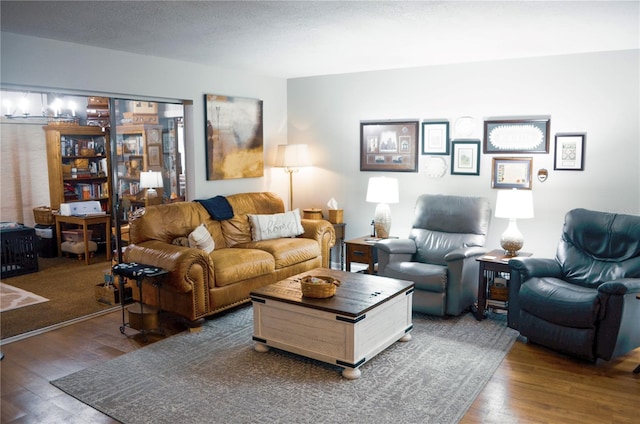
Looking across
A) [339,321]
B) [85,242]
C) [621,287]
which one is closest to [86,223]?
[85,242]

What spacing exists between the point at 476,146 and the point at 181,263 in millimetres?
3220

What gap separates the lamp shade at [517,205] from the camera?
4.56 meters

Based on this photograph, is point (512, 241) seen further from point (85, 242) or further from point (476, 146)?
point (85, 242)

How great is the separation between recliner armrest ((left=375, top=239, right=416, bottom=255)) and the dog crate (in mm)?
4256

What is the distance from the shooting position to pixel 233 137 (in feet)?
19.4

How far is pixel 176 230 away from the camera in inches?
193

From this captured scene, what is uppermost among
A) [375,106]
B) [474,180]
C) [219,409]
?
[375,106]

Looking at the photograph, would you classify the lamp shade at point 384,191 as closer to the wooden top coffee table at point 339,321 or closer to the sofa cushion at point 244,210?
the sofa cushion at point 244,210

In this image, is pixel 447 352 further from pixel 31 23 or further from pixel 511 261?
pixel 31 23

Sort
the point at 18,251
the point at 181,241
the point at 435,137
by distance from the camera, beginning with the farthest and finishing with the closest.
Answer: the point at 18,251, the point at 435,137, the point at 181,241

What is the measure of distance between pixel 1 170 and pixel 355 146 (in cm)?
479

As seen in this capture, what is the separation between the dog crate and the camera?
6031 mm

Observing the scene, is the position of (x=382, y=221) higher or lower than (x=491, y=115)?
lower

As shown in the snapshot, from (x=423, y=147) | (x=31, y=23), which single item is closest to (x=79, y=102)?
(x=31, y=23)
